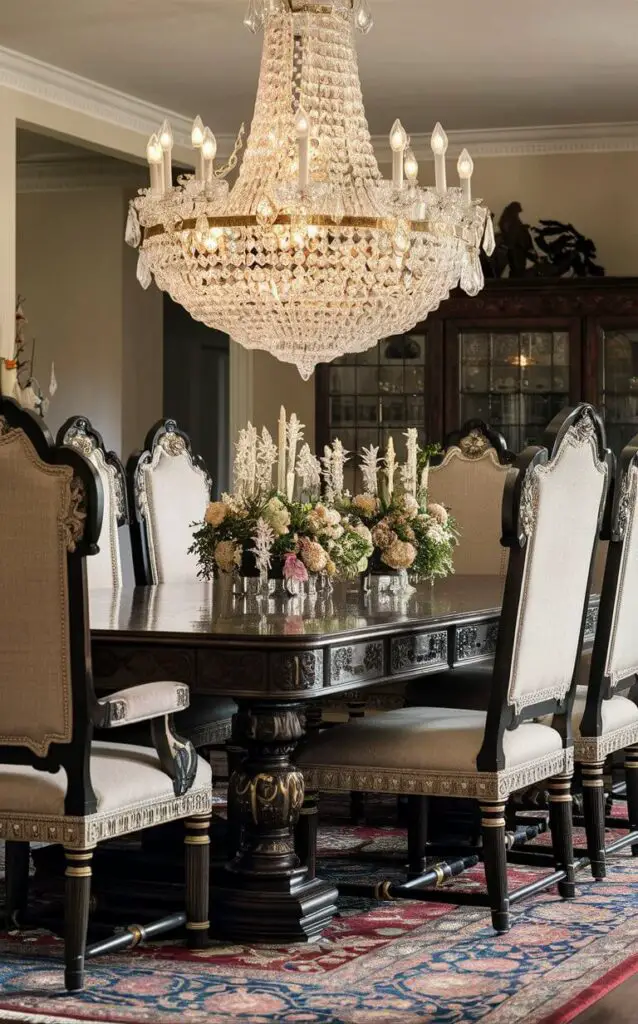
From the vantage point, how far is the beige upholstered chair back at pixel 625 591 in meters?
3.96

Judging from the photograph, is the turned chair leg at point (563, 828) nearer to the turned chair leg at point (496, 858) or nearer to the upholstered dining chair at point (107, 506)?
the turned chair leg at point (496, 858)

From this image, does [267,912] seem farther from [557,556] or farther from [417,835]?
[557,556]

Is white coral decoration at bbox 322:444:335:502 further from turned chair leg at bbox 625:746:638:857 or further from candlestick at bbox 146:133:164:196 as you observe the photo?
turned chair leg at bbox 625:746:638:857

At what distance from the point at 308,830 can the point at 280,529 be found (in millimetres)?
754

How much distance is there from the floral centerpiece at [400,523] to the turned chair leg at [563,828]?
0.73m

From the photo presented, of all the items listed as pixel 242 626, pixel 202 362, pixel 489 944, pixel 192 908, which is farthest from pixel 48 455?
pixel 202 362

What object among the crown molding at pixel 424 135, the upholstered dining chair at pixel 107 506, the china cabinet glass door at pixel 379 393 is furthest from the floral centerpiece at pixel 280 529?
the china cabinet glass door at pixel 379 393

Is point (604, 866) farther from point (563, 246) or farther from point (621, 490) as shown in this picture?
point (563, 246)

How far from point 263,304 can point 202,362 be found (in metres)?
5.72

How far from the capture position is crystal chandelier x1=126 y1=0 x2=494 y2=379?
434 cm

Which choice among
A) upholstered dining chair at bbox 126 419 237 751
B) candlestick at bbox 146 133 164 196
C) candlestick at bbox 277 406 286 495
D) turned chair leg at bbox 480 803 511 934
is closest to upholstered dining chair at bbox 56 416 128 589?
upholstered dining chair at bbox 126 419 237 751

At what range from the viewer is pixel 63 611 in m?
2.87

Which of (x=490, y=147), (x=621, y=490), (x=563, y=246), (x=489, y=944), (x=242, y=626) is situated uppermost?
(x=490, y=147)

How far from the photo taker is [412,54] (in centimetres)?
622
